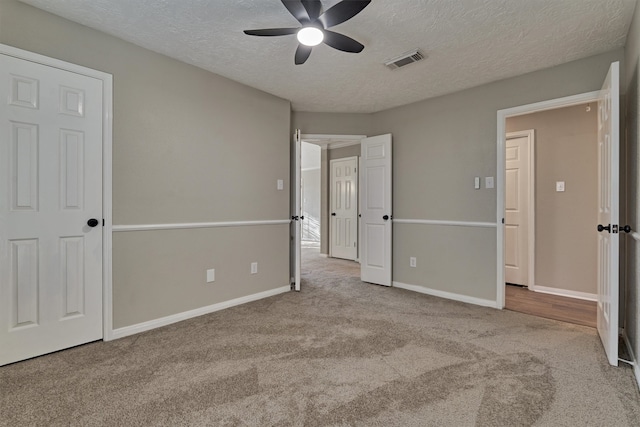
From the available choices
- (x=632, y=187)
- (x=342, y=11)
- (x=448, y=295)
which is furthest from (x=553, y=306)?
(x=342, y=11)

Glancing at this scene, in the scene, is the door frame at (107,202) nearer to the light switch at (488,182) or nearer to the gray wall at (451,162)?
the gray wall at (451,162)

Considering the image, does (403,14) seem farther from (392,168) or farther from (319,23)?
(392,168)

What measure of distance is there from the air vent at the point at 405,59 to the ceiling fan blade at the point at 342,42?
2.39 feet

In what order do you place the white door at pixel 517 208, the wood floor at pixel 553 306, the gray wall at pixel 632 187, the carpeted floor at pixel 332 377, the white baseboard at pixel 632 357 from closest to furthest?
the carpeted floor at pixel 332 377 < the white baseboard at pixel 632 357 < the gray wall at pixel 632 187 < the wood floor at pixel 553 306 < the white door at pixel 517 208

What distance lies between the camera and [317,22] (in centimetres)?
199

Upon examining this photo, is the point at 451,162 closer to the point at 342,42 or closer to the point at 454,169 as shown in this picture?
the point at 454,169

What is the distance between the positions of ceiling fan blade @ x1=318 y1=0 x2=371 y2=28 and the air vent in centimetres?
98

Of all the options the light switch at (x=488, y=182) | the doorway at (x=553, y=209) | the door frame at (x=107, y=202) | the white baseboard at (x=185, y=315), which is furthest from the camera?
the doorway at (x=553, y=209)

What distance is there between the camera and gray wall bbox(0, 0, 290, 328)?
2439mm

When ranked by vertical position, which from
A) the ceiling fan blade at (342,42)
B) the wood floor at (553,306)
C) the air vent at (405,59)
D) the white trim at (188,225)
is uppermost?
the air vent at (405,59)

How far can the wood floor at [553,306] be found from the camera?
9.84 feet

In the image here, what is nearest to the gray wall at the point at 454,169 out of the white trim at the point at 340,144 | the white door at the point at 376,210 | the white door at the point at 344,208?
the white door at the point at 376,210

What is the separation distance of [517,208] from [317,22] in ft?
11.9

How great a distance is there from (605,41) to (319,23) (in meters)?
2.35
